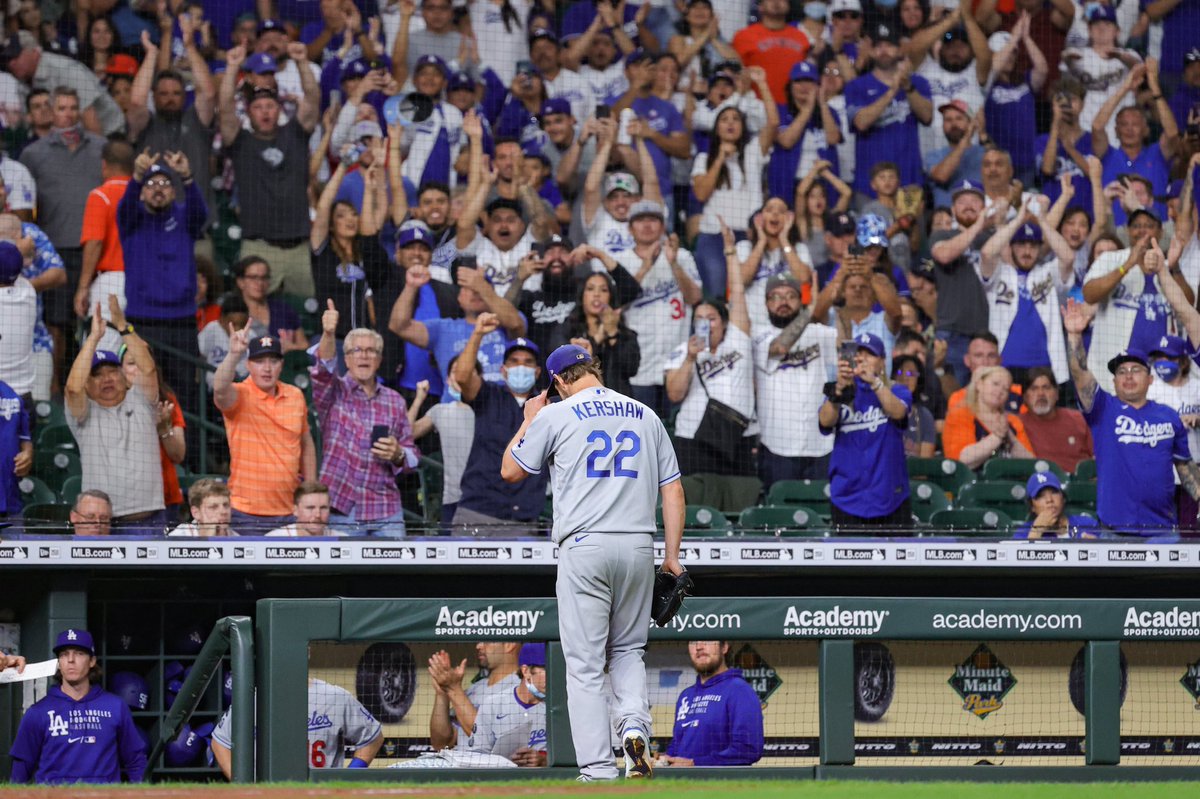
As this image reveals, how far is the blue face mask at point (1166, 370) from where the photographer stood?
10.8 m

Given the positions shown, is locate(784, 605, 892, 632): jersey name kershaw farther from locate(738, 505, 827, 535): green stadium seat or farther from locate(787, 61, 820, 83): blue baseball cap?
locate(787, 61, 820, 83): blue baseball cap

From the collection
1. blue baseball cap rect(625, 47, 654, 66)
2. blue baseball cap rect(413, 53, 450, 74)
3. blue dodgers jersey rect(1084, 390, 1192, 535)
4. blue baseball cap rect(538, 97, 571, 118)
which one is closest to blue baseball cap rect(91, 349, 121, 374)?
blue baseball cap rect(413, 53, 450, 74)

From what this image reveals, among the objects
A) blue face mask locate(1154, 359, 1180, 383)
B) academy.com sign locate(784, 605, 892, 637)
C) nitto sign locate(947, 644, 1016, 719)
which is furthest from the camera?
blue face mask locate(1154, 359, 1180, 383)

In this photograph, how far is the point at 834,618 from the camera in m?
7.07

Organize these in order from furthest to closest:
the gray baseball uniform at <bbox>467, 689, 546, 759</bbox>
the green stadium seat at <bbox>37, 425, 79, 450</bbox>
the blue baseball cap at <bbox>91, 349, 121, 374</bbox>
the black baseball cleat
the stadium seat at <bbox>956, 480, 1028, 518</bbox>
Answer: the stadium seat at <bbox>956, 480, 1028, 518</bbox>
the green stadium seat at <bbox>37, 425, 79, 450</bbox>
the blue baseball cap at <bbox>91, 349, 121, 374</bbox>
the gray baseball uniform at <bbox>467, 689, 546, 759</bbox>
the black baseball cleat

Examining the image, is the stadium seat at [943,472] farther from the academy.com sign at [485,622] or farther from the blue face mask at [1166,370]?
the academy.com sign at [485,622]

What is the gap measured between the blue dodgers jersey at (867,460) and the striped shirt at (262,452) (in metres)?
3.15

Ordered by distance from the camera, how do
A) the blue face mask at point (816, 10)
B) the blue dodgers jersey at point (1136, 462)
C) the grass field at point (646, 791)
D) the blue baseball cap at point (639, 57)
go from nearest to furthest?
the grass field at point (646, 791) → the blue dodgers jersey at point (1136, 462) → the blue baseball cap at point (639, 57) → the blue face mask at point (816, 10)

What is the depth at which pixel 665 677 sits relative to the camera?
708 cm

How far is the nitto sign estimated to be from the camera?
7.16 m

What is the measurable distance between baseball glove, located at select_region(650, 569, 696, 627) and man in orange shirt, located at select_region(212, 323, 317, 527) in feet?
11.9

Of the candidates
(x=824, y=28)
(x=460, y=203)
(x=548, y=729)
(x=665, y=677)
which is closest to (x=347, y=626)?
(x=548, y=729)

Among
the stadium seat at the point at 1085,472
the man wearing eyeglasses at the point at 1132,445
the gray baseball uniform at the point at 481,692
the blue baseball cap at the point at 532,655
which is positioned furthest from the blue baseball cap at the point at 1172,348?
the gray baseball uniform at the point at 481,692

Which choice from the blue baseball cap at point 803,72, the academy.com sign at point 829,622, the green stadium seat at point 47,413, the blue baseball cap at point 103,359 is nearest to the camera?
the academy.com sign at point 829,622
